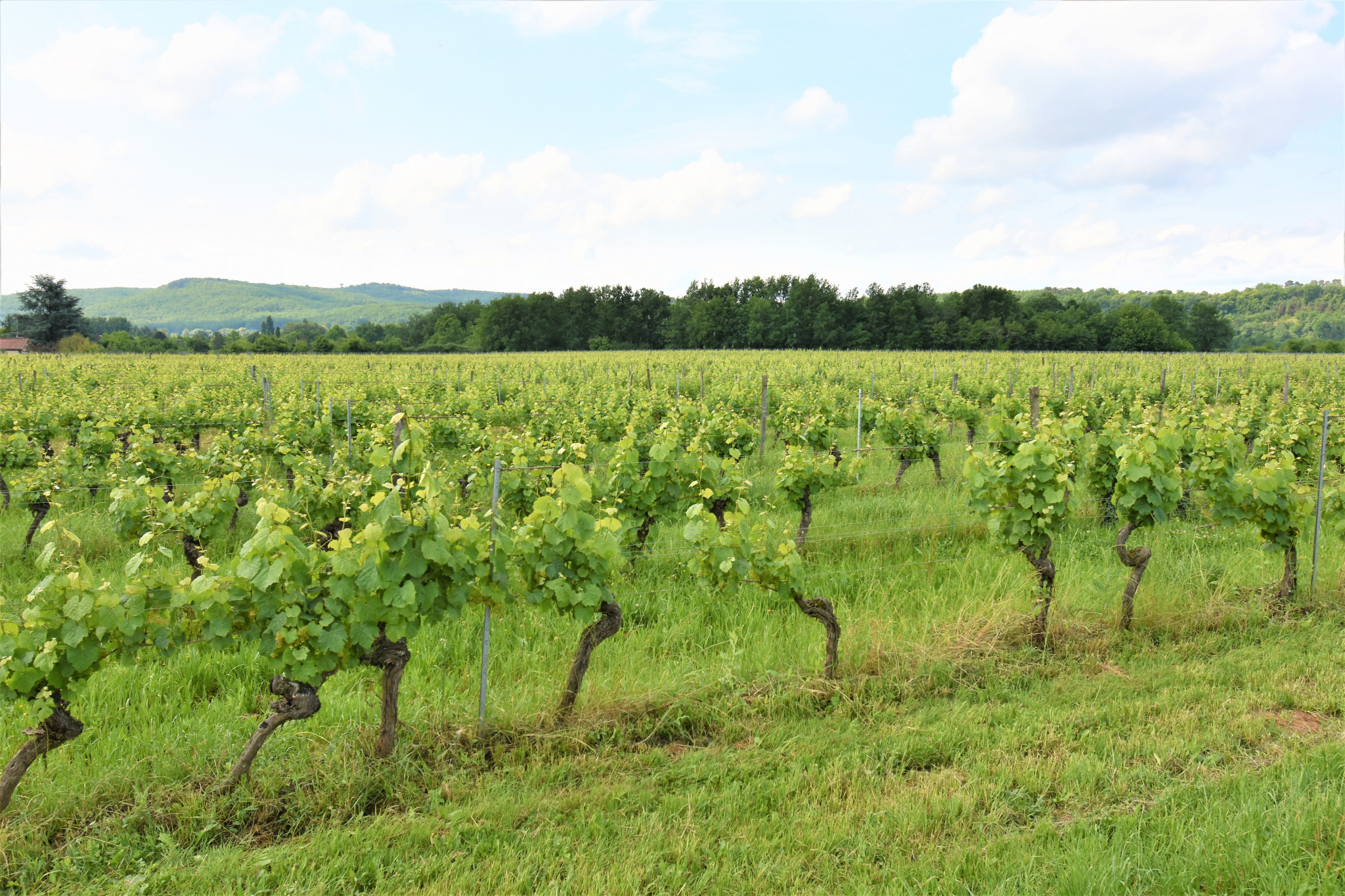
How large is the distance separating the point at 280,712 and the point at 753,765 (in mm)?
2385

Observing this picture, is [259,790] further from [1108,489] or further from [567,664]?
[1108,489]

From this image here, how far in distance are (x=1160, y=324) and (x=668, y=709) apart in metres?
80.0

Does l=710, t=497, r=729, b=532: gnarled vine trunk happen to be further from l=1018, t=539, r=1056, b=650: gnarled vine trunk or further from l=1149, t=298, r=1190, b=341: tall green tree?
l=1149, t=298, r=1190, b=341: tall green tree

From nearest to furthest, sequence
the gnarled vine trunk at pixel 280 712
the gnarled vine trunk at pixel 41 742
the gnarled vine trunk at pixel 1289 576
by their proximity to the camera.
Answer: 1. the gnarled vine trunk at pixel 41 742
2. the gnarled vine trunk at pixel 280 712
3. the gnarled vine trunk at pixel 1289 576

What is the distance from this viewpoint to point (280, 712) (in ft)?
11.5

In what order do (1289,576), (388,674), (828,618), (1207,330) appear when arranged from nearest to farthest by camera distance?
(388,674) < (828,618) < (1289,576) < (1207,330)

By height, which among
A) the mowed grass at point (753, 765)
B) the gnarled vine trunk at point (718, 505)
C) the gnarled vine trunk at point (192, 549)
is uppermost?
the gnarled vine trunk at point (718, 505)

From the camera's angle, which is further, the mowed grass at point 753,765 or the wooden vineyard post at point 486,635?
the wooden vineyard post at point 486,635

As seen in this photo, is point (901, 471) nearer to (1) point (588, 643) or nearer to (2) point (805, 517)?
(2) point (805, 517)

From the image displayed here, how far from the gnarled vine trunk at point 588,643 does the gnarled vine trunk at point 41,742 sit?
2.29 meters

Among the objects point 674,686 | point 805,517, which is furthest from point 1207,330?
point 674,686

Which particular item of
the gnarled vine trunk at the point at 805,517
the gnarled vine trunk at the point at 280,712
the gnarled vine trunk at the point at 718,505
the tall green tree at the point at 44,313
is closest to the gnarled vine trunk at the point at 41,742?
the gnarled vine trunk at the point at 280,712

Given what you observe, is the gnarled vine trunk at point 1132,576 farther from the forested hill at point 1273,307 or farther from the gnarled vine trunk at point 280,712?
the forested hill at point 1273,307

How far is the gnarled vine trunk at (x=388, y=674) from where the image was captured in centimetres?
371
